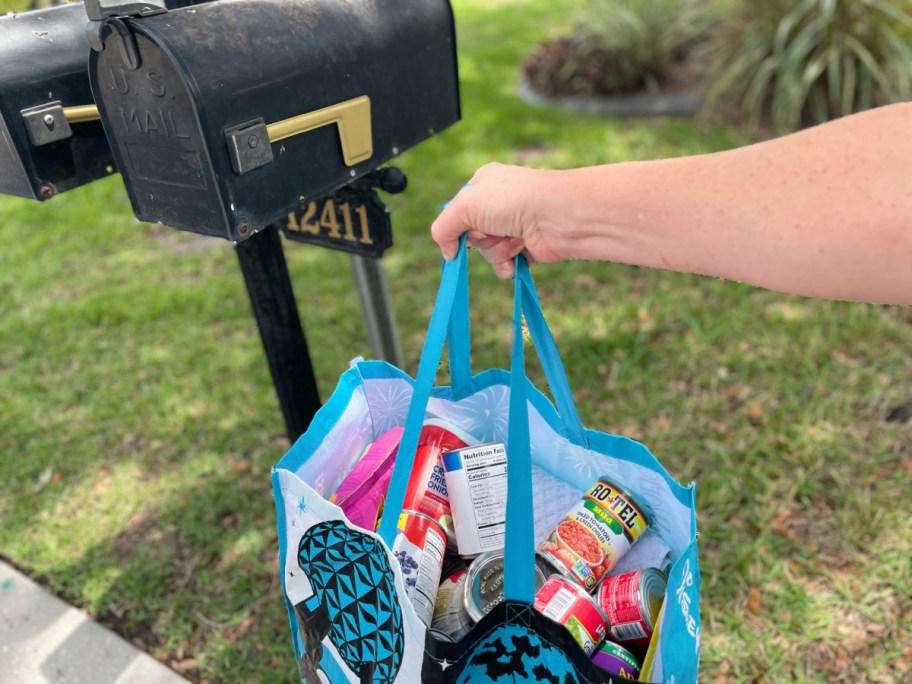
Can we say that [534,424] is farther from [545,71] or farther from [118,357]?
[545,71]

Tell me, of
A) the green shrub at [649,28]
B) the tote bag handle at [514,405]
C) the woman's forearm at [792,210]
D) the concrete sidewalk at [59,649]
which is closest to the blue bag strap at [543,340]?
the tote bag handle at [514,405]

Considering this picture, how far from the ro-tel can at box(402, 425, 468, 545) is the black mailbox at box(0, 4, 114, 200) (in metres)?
0.84

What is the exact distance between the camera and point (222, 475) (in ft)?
8.66

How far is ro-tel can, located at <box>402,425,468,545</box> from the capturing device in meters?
1.36

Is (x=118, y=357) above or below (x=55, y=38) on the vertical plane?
below

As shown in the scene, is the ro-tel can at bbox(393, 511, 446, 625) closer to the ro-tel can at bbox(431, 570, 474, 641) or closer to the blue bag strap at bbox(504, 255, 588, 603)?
the ro-tel can at bbox(431, 570, 474, 641)

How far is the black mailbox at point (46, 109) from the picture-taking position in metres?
1.30

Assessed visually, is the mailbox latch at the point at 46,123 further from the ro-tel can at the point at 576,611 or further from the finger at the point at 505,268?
the ro-tel can at the point at 576,611

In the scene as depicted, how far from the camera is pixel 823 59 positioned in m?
4.53

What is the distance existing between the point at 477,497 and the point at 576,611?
11.0 inches

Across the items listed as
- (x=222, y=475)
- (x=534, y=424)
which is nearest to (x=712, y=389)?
(x=534, y=424)

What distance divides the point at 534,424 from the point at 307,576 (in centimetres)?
51

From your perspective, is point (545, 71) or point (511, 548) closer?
point (511, 548)

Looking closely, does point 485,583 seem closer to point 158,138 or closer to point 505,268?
point 505,268
